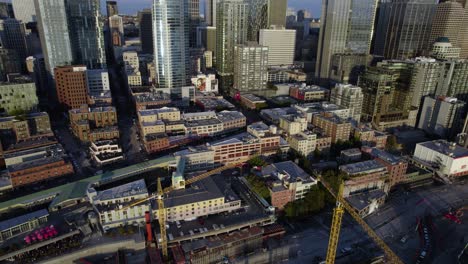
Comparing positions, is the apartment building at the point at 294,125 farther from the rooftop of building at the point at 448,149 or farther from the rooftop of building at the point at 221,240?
the rooftop of building at the point at 221,240

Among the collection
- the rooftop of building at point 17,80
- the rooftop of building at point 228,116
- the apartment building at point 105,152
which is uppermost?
the rooftop of building at point 17,80

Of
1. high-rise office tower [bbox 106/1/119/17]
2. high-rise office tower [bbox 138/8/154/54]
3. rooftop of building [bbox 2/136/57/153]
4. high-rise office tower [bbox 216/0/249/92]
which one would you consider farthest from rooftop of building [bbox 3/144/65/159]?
high-rise office tower [bbox 106/1/119/17]

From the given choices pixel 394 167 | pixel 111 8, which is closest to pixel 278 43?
pixel 394 167

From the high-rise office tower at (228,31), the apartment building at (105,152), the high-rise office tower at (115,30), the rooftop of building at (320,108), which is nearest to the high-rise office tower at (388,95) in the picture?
the rooftop of building at (320,108)

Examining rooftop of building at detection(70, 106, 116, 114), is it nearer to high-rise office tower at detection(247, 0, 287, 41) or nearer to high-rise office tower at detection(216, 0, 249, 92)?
high-rise office tower at detection(216, 0, 249, 92)

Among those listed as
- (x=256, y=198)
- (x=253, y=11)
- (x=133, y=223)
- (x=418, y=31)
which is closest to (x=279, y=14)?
(x=253, y=11)

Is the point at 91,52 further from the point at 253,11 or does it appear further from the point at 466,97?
the point at 466,97
